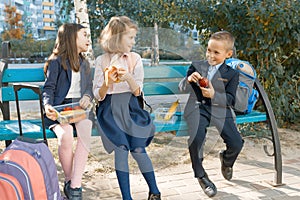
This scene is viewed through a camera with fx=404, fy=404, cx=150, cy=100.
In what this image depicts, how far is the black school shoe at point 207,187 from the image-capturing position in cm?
257

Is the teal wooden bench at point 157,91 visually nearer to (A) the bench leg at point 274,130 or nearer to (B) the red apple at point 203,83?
(A) the bench leg at point 274,130

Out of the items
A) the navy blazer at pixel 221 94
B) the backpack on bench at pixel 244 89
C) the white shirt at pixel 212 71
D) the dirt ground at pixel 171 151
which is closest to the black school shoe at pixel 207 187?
the dirt ground at pixel 171 151

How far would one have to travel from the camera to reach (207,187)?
259cm

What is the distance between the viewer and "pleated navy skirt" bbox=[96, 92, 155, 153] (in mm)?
2322

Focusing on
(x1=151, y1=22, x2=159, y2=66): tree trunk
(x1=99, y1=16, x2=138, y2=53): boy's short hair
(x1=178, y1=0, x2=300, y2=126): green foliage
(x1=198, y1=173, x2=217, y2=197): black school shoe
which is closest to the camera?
(x1=151, y1=22, x2=159, y2=66): tree trunk

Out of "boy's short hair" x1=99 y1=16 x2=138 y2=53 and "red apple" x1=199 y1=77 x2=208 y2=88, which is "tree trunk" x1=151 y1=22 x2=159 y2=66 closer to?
"boy's short hair" x1=99 y1=16 x2=138 y2=53

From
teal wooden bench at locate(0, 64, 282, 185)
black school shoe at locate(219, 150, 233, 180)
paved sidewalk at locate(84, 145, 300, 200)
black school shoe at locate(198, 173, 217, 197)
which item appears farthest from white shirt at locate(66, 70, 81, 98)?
black school shoe at locate(219, 150, 233, 180)

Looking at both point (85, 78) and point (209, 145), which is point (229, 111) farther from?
point (85, 78)

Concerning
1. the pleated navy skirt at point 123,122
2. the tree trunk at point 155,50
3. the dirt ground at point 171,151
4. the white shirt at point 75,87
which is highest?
the tree trunk at point 155,50

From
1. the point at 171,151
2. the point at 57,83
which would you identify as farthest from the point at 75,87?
the point at 171,151

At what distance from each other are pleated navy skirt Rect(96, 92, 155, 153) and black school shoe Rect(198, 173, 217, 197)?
501 millimetres

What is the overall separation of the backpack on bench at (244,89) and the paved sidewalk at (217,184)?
0.51 meters

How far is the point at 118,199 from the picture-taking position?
257 centimetres

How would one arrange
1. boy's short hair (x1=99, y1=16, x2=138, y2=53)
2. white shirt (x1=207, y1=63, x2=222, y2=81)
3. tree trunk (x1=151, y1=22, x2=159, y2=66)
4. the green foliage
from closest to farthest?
tree trunk (x1=151, y1=22, x2=159, y2=66) → boy's short hair (x1=99, y1=16, x2=138, y2=53) → white shirt (x1=207, y1=63, x2=222, y2=81) → the green foliage
